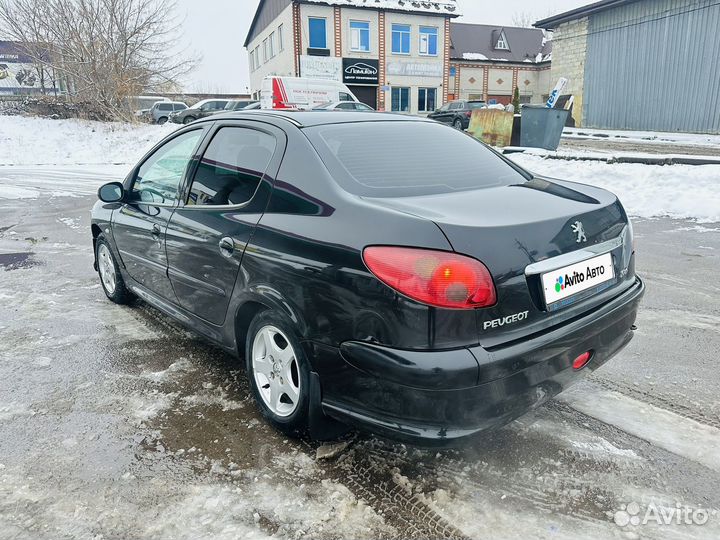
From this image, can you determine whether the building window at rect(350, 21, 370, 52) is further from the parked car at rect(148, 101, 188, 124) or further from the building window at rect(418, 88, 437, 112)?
the parked car at rect(148, 101, 188, 124)

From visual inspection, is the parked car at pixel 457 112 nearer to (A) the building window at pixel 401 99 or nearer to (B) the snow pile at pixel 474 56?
(A) the building window at pixel 401 99

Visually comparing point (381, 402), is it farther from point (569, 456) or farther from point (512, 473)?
point (569, 456)

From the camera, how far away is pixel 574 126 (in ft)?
85.0

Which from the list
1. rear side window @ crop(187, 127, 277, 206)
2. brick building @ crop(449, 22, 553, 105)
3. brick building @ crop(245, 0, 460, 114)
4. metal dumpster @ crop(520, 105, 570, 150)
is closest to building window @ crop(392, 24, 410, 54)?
brick building @ crop(245, 0, 460, 114)

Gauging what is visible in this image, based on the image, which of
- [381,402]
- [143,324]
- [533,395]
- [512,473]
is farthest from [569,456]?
[143,324]

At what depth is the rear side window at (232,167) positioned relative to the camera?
2.85 meters

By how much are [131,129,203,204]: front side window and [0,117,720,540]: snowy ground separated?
1.04m

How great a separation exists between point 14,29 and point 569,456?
29295 millimetres

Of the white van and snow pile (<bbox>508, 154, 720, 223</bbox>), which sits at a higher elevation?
the white van

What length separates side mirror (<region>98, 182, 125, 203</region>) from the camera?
4.07 metres

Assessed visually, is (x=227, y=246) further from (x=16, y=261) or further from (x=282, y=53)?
(x=282, y=53)

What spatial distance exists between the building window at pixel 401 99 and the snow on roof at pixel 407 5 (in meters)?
5.04

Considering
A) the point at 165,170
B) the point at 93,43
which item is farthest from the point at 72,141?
Answer: the point at 165,170

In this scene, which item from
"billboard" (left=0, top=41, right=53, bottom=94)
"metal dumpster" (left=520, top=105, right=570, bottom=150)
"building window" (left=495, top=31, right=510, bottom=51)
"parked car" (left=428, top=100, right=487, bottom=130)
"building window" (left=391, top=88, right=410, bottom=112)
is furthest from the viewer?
"building window" (left=495, top=31, right=510, bottom=51)
